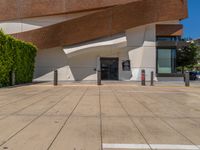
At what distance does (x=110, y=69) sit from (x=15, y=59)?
518 inches

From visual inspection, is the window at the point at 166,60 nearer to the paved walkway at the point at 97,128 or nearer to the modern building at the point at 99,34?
the modern building at the point at 99,34

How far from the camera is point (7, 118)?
6500 mm

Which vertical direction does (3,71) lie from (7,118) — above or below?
above

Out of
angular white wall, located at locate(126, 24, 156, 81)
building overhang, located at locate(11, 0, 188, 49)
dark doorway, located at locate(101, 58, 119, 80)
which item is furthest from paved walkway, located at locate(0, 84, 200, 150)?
dark doorway, located at locate(101, 58, 119, 80)

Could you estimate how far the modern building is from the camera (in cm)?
2741

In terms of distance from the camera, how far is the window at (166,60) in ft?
99.1

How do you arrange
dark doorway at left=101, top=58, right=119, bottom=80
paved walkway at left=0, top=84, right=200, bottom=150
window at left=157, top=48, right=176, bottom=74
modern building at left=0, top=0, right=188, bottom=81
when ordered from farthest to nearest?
window at left=157, top=48, right=176, bottom=74
dark doorway at left=101, top=58, right=119, bottom=80
modern building at left=0, top=0, right=188, bottom=81
paved walkway at left=0, top=84, right=200, bottom=150

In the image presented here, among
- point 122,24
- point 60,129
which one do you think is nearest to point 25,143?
point 60,129

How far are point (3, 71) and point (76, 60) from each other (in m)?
13.4

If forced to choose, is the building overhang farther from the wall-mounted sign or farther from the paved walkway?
the paved walkway

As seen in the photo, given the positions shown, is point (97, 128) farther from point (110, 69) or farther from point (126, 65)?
point (110, 69)

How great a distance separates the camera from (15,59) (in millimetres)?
19078

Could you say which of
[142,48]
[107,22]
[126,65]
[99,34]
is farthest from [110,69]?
[107,22]

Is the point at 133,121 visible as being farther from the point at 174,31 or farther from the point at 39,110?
the point at 174,31
